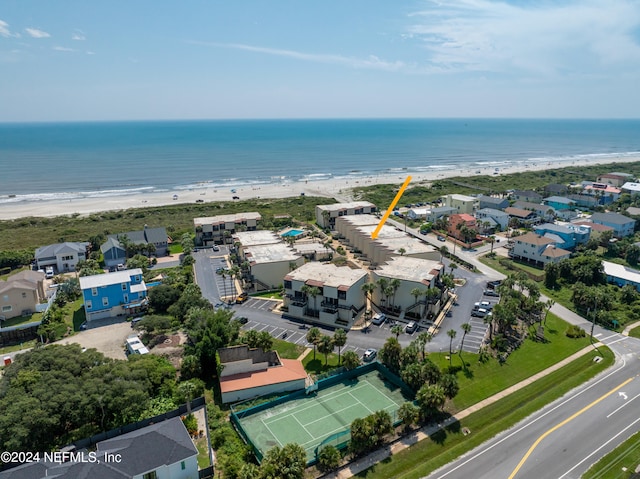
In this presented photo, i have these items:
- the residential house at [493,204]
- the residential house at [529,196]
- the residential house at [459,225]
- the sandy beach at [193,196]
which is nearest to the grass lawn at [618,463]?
the residential house at [459,225]

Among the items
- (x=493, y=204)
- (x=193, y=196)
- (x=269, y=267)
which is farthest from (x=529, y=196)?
(x=193, y=196)

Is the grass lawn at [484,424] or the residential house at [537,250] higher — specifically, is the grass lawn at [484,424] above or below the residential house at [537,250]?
below

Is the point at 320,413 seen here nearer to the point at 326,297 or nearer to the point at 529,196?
the point at 326,297

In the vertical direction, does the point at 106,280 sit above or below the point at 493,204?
below

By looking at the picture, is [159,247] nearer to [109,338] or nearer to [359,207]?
[109,338]

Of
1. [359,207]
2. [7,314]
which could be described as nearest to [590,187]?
[359,207]

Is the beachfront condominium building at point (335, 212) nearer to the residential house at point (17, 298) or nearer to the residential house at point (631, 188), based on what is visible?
the residential house at point (17, 298)
